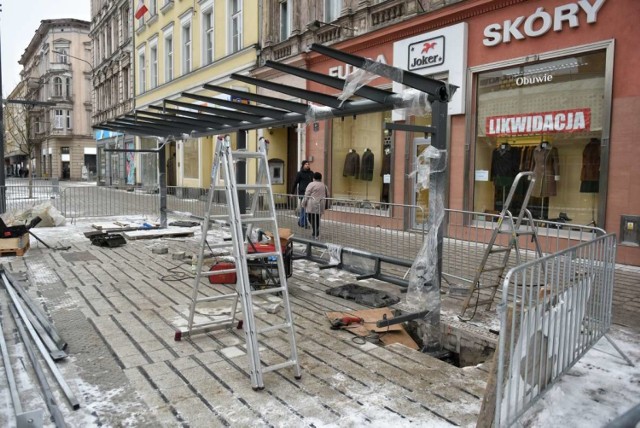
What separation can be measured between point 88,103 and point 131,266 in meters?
56.3

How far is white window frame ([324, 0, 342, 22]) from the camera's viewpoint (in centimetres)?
1411

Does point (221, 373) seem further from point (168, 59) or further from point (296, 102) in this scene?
point (168, 59)

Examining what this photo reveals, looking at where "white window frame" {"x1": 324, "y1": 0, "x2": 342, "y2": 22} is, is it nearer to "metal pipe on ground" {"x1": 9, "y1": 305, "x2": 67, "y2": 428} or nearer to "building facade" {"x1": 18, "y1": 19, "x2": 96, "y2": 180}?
"metal pipe on ground" {"x1": 9, "y1": 305, "x2": 67, "y2": 428}

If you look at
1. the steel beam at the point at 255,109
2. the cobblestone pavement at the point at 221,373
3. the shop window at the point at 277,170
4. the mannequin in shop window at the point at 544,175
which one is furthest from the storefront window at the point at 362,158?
the cobblestone pavement at the point at 221,373

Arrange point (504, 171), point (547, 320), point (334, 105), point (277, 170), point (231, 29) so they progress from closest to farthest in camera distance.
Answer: point (547, 320) < point (334, 105) < point (504, 171) < point (277, 170) < point (231, 29)

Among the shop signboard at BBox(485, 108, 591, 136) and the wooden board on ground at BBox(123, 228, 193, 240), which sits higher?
the shop signboard at BBox(485, 108, 591, 136)

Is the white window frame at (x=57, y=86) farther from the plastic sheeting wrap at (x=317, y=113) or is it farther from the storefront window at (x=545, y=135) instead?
the plastic sheeting wrap at (x=317, y=113)

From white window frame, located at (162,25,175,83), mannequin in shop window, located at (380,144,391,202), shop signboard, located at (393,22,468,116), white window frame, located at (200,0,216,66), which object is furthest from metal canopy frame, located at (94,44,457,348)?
white window frame, located at (162,25,175,83)

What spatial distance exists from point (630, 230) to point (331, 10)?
9.86 m

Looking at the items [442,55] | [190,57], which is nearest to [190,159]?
[190,57]

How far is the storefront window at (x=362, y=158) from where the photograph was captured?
42.5ft

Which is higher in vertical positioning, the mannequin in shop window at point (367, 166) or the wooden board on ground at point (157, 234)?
the mannequin in shop window at point (367, 166)

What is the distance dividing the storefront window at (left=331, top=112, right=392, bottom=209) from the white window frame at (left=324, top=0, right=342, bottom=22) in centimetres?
290

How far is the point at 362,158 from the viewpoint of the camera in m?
13.7
